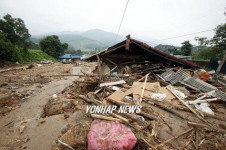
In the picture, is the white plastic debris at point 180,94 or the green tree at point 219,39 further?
the green tree at point 219,39

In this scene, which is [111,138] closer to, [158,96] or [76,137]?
[76,137]

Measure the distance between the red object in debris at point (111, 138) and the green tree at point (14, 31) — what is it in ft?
84.0

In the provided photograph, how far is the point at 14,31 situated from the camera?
18.3 metres

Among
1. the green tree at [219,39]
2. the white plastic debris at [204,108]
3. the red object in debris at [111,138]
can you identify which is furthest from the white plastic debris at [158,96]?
the green tree at [219,39]

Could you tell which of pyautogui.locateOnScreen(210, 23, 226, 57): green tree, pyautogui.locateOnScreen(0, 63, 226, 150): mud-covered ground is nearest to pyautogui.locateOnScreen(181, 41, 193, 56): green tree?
pyautogui.locateOnScreen(210, 23, 226, 57): green tree

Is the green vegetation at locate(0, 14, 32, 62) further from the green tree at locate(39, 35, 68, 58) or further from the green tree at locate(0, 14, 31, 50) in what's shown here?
the green tree at locate(39, 35, 68, 58)

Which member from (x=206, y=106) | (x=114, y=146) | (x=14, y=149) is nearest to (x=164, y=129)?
(x=114, y=146)

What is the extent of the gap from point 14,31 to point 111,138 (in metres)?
28.5

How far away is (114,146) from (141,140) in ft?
2.54

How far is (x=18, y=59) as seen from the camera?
18.0 m

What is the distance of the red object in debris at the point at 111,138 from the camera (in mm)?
2066

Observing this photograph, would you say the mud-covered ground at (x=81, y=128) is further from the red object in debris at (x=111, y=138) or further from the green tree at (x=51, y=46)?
the green tree at (x=51, y=46)

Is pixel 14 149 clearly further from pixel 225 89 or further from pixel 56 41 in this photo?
pixel 56 41

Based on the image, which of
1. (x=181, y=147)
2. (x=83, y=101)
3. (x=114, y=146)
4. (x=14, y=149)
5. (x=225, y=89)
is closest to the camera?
(x=114, y=146)
